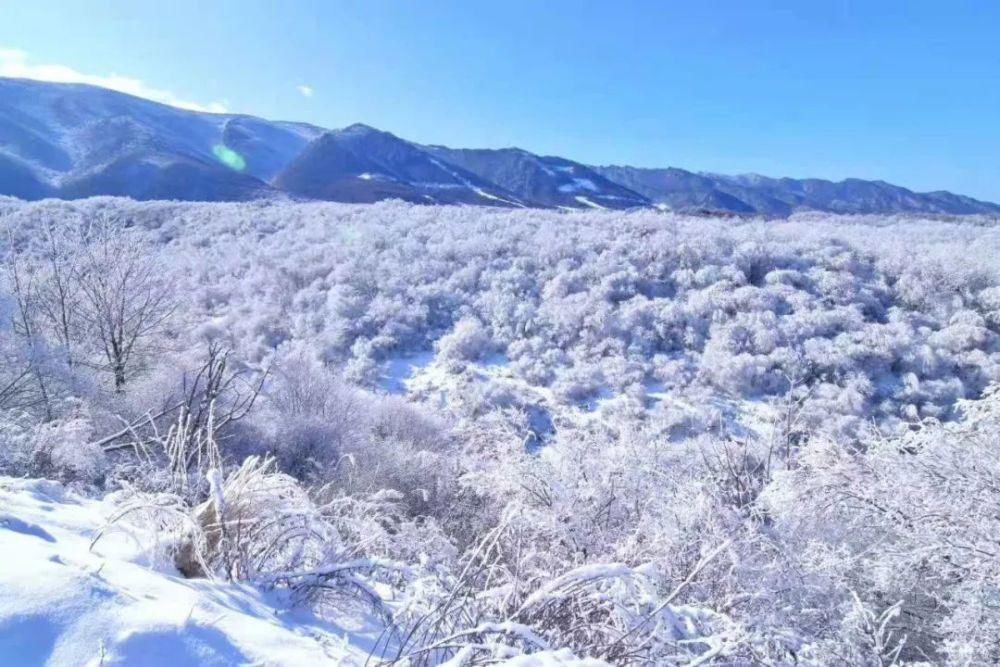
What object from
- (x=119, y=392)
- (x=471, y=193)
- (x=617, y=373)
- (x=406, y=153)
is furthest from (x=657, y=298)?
(x=406, y=153)

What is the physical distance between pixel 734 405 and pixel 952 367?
5.34 meters

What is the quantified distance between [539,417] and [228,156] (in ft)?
276

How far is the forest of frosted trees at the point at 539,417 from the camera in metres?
2.50

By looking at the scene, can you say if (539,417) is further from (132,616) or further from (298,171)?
(298,171)

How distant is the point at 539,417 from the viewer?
1337 cm

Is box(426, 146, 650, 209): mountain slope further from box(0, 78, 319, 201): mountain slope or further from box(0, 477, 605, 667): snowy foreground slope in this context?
box(0, 477, 605, 667): snowy foreground slope

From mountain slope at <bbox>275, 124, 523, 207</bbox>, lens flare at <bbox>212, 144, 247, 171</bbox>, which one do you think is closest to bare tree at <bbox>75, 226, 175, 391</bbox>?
mountain slope at <bbox>275, 124, 523, 207</bbox>

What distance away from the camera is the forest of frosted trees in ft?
8.20

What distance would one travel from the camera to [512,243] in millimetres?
21422

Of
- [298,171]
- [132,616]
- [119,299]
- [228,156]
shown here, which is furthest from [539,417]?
[228,156]

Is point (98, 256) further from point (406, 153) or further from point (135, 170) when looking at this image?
point (406, 153)

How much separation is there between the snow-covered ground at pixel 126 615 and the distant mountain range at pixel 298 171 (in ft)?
146

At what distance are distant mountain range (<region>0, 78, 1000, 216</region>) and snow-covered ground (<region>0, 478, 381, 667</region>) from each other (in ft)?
146

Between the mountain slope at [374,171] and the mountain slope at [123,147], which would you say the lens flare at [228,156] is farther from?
the mountain slope at [374,171]
